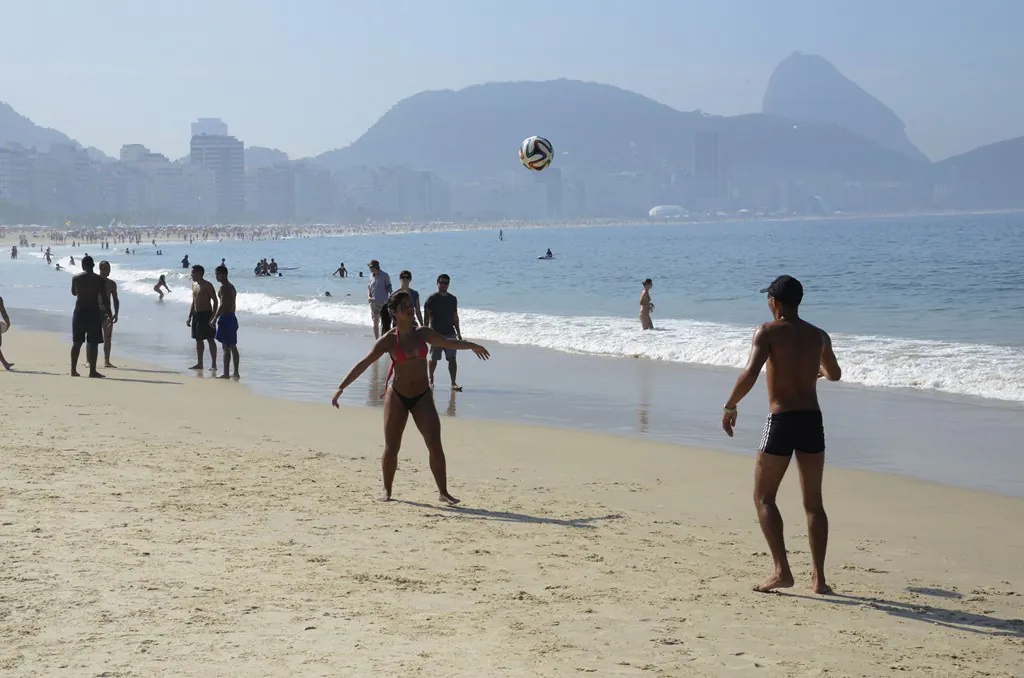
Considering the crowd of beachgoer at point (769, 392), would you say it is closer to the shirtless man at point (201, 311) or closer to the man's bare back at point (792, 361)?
the man's bare back at point (792, 361)

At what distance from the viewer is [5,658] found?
4605 mm

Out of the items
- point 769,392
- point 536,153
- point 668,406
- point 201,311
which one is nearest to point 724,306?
point 536,153

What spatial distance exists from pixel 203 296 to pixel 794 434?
38.1 ft

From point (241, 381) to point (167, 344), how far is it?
6293mm

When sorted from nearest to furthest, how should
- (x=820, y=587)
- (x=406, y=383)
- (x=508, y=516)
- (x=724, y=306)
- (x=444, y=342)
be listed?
(x=820, y=587) → (x=508, y=516) → (x=444, y=342) → (x=406, y=383) → (x=724, y=306)

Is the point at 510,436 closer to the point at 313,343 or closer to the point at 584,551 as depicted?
the point at 584,551

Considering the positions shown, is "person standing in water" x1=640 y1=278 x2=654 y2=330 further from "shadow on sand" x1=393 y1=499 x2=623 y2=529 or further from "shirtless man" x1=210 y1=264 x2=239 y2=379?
"shadow on sand" x1=393 y1=499 x2=623 y2=529

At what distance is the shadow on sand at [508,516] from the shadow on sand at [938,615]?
184 cm

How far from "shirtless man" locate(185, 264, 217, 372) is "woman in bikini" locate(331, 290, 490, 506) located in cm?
836

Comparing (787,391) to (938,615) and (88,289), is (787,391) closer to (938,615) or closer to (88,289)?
(938,615)


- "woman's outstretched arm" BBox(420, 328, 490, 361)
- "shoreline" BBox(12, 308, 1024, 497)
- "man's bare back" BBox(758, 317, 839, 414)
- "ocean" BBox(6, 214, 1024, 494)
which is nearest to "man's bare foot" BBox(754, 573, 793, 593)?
"man's bare back" BBox(758, 317, 839, 414)

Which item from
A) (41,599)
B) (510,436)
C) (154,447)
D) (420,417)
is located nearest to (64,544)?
(41,599)

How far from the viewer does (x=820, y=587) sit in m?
5.88

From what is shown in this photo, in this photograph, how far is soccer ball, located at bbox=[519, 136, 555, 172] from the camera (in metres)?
17.5
